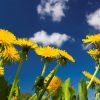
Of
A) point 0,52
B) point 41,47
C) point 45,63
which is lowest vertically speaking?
point 0,52

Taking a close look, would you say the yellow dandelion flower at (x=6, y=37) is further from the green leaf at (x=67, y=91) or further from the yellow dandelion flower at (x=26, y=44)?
the green leaf at (x=67, y=91)

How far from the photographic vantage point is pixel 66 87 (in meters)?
2.31

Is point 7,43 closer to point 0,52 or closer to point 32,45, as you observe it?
point 0,52

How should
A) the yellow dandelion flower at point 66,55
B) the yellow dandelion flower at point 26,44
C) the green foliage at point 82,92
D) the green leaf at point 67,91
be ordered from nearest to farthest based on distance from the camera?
the green foliage at point 82,92
the green leaf at point 67,91
the yellow dandelion flower at point 26,44
the yellow dandelion flower at point 66,55

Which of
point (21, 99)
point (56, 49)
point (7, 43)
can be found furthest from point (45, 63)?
point (7, 43)

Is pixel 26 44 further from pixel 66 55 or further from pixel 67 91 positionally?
pixel 67 91

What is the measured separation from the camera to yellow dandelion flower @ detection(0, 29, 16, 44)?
2031 millimetres

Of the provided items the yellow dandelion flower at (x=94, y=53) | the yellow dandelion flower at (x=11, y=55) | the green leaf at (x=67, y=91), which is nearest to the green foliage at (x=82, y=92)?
the green leaf at (x=67, y=91)

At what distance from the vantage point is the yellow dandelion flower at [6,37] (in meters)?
2.03

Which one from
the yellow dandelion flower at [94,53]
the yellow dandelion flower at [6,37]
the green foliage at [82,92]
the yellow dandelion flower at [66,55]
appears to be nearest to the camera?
the yellow dandelion flower at [6,37]

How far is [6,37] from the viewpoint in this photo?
7.02ft

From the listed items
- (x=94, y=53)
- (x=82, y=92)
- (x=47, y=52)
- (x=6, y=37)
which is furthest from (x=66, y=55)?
(x=6, y=37)

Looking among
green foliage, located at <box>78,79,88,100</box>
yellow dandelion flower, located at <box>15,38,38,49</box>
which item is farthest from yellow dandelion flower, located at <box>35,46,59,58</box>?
green foliage, located at <box>78,79,88,100</box>

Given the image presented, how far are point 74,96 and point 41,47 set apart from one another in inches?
16.9
